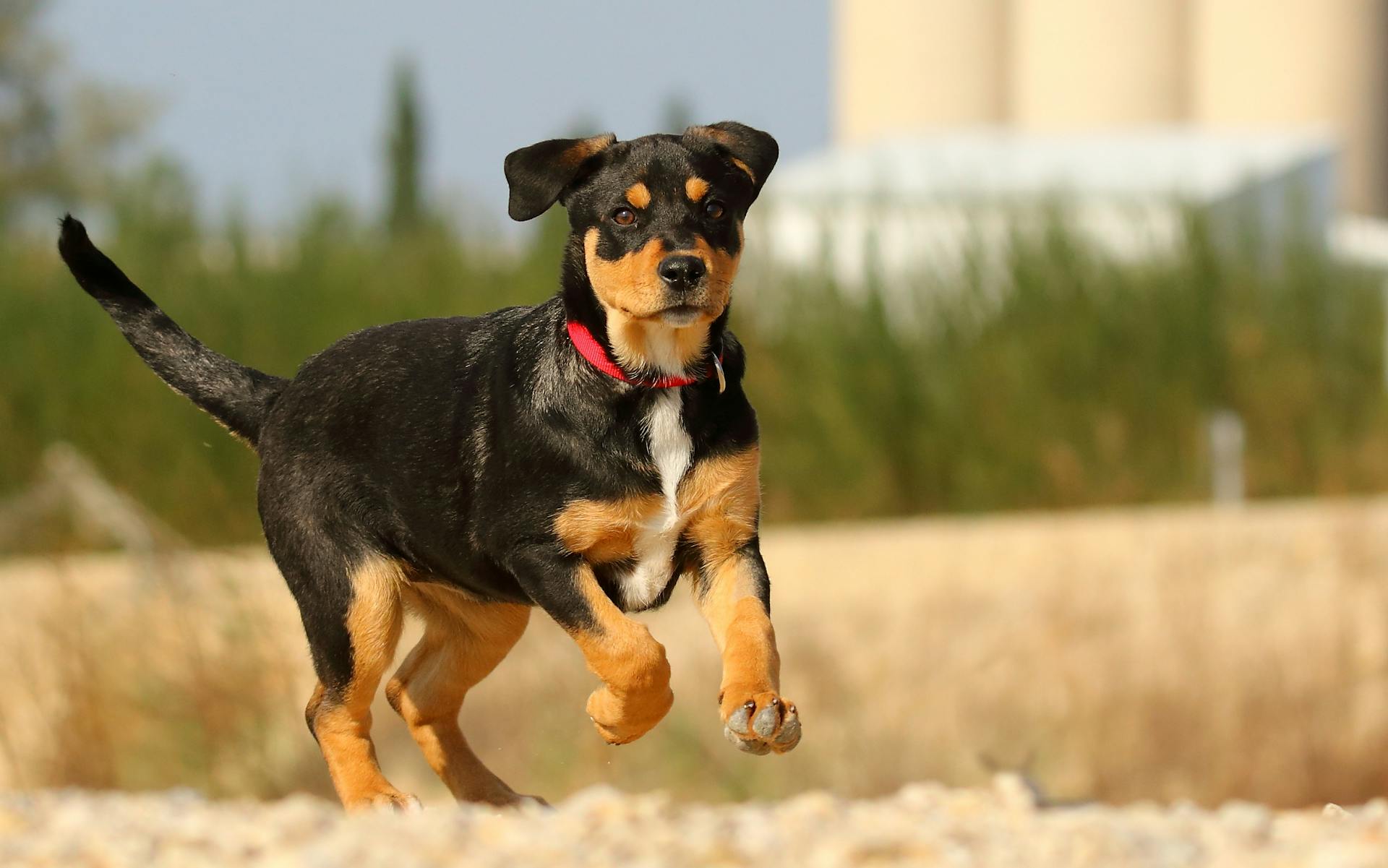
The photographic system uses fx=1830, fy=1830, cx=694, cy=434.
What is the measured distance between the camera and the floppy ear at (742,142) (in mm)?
3453

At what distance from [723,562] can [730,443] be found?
0.26 meters

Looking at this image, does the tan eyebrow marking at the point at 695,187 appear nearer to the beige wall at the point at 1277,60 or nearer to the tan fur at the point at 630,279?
the tan fur at the point at 630,279

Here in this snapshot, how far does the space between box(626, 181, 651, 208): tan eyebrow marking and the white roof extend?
48.3 feet

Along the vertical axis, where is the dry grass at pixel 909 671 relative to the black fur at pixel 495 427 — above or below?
below

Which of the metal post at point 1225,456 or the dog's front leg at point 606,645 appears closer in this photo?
the dog's front leg at point 606,645

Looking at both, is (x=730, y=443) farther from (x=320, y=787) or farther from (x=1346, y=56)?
(x=1346, y=56)

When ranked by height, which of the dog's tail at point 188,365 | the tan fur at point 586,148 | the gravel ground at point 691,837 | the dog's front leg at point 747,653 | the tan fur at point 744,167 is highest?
the tan fur at point 586,148

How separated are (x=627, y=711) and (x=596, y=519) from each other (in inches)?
14.0

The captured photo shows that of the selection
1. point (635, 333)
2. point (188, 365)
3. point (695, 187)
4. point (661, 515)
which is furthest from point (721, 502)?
point (188, 365)

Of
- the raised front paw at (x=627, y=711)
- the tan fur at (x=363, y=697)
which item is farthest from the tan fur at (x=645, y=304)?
the tan fur at (x=363, y=697)

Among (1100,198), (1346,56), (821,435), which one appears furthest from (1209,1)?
(821,435)

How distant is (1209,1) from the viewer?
4184 centimetres

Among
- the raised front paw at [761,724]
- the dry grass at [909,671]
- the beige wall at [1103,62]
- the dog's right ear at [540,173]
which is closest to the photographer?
the raised front paw at [761,724]

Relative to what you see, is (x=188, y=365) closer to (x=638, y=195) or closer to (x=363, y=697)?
(x=363, y=697)
